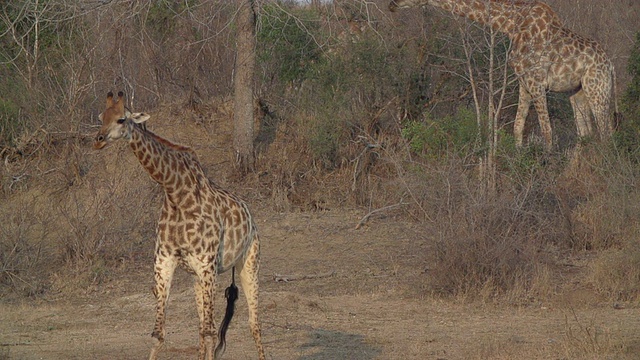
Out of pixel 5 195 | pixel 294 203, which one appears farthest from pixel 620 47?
pixel 5 195

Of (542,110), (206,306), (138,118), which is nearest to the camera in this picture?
(138,118)

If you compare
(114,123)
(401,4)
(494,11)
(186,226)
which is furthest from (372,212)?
(114,123)

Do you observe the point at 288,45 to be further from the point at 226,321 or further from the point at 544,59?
the point at 226,321

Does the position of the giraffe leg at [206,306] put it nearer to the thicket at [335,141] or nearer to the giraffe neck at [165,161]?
the giraffe neck at [165,161]

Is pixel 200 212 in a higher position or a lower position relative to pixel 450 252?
higher

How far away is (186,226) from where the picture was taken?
687cm

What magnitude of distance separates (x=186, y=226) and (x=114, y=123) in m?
0.90

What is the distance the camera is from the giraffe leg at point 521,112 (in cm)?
1337

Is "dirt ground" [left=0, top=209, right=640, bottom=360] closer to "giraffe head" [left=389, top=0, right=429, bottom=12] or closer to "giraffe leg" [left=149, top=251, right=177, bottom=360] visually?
"giraffe leg" [left=149, top=251, right=177, bottom=360]

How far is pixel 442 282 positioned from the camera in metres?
9.84

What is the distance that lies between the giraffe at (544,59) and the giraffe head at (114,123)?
298 inches

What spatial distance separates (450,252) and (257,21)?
4857 mm

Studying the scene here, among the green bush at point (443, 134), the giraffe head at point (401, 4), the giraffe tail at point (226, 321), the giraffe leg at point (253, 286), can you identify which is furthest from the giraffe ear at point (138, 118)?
the giraffe head at point (401, 4)

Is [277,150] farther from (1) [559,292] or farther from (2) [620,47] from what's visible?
(2) [620,47]
